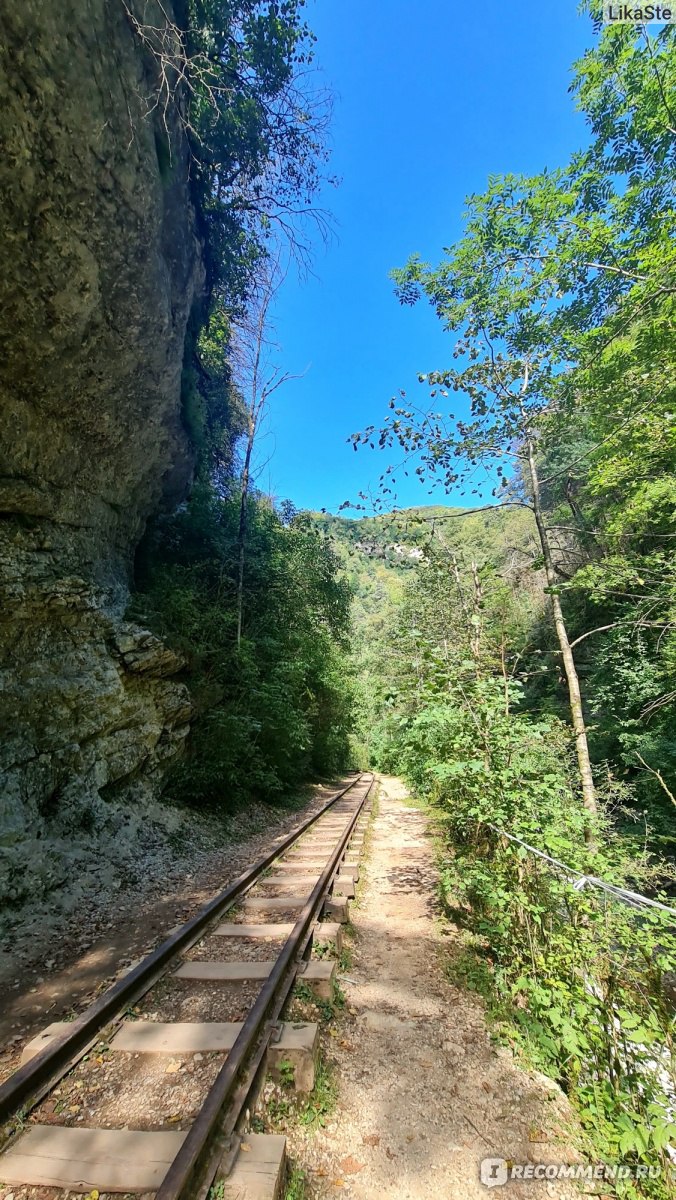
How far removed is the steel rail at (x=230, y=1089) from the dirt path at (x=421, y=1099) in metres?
0.41

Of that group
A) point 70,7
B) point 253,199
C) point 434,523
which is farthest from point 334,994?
point 253,199

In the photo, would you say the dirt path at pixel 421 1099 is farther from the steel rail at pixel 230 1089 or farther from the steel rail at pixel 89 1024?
the steel rail at pixel 89 1024

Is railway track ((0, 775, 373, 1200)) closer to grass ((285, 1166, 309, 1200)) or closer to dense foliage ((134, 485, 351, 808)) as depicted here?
grass ((285, 1166, 309, 1200))

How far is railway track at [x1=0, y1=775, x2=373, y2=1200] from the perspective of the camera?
192 cm

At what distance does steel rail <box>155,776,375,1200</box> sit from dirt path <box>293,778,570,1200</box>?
0.41m

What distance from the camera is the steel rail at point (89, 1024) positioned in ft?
7.37

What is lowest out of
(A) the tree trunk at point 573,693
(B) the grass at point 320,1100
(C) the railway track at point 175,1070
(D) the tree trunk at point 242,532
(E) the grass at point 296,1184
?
(B) the grass at point 320,1100

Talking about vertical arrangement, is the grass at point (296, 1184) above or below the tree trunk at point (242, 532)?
below

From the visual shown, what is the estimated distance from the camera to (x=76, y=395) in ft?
23.0

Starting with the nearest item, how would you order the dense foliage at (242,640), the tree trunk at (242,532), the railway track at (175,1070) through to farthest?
the railway track at (175,1070) → the dense foliage at (242,640) → the tree trunk at (242,532)

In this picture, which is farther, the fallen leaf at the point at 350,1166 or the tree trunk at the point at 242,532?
the tree trunk at the point at 242,532

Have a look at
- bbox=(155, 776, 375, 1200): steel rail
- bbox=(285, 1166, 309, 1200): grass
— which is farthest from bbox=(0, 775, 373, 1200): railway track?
bbox=(285, 1166, 309, 1200): grass

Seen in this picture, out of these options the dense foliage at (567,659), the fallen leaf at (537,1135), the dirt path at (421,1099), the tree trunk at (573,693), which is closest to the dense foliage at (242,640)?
the dense foliage at (567,659)

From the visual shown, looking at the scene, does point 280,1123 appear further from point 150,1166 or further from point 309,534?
point 309,534
